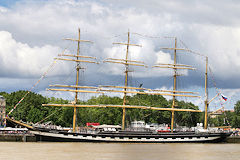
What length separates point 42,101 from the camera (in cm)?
14450

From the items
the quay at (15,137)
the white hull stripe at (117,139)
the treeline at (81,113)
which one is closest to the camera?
the quay at (15,137)

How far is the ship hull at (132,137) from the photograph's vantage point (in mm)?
95438

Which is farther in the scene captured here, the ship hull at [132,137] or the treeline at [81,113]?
the treeline at [81,113]

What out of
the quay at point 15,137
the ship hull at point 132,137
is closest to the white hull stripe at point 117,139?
the ship hull at point 132,137

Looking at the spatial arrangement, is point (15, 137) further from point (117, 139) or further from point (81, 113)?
point (81, 113)

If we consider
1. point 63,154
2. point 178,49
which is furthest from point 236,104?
point 63,154

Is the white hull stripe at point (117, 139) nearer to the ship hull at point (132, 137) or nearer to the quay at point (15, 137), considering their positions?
the ship hull at point (132, 137)

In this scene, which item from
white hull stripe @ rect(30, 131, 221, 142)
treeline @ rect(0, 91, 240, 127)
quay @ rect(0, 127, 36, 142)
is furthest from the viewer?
treeline @ rect(0, 91, 240, 127)

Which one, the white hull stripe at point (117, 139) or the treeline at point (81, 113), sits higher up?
the treeline at point (81, 113)

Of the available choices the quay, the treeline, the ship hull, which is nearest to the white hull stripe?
the ship hull

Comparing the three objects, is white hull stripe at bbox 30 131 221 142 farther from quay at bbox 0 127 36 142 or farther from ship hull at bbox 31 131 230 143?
quay at bbox 0 127 36 142

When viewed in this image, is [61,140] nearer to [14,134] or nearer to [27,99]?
[14,134]

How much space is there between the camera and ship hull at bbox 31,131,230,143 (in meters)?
95.4

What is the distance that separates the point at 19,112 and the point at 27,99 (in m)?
6.59
